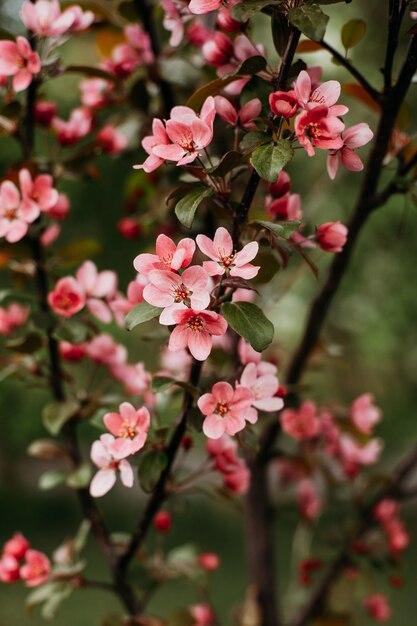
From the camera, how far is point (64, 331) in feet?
3.07

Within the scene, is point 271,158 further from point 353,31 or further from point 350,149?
point 353,31

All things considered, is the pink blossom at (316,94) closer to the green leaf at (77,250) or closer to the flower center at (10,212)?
the flower center at (10,212)

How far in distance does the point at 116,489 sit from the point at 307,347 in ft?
19.0

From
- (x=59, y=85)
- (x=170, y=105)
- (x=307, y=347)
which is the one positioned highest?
(x=170, y=105)

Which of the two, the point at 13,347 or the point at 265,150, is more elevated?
the point at 265,150

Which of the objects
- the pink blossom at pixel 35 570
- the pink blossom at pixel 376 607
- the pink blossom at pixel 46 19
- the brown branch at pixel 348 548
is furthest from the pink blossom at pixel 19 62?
the pink blossom at pixel 376 607

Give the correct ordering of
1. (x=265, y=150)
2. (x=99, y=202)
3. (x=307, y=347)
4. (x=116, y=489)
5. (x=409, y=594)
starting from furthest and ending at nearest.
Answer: (x=116, y=489)
(x=99, y=202)
(x=409, y=594)
(x=307, y=347)
(x=265, y=150)

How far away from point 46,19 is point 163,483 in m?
0.60

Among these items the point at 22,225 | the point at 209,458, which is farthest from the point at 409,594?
the point at 22,225

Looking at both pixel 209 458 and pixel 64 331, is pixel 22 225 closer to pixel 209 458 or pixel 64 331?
pixel 64 331

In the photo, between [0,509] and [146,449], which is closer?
[146,449]

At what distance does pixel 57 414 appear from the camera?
0.99 metres

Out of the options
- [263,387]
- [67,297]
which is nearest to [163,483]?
[263,387]

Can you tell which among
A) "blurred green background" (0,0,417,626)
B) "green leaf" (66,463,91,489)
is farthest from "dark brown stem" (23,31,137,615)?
"blurred green background" (0,0,417,626)
